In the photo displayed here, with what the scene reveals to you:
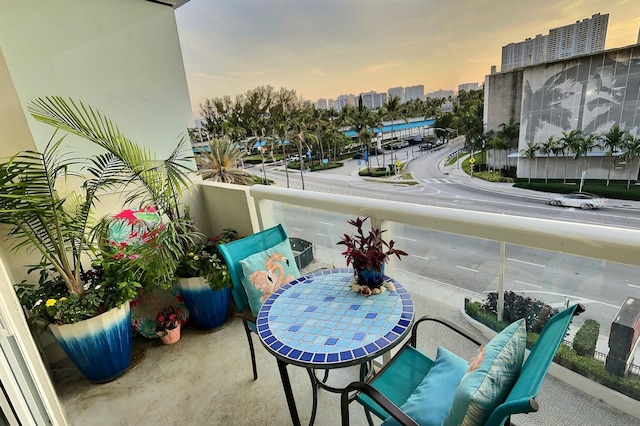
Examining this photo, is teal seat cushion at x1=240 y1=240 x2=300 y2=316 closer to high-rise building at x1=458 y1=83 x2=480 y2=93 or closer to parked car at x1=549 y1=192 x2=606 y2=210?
parked car at x1=549 y1=192 x2=606 y2=210

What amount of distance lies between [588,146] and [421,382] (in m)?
1.47

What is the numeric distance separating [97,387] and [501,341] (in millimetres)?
2688

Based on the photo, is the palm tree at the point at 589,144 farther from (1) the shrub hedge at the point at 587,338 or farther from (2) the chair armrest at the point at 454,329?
(2) the chair armrest at the point at 454,329

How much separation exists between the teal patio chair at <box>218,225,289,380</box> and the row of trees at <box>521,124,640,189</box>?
Answer: 5.54 ft

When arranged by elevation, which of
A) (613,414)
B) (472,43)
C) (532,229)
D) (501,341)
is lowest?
(613,414)

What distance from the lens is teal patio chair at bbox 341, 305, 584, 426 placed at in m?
0.74

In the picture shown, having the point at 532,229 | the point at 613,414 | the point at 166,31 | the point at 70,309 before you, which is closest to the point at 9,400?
the point at 70,309

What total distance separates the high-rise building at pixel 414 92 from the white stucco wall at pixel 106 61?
2395 mm

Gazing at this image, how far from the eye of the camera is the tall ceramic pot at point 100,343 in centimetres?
201

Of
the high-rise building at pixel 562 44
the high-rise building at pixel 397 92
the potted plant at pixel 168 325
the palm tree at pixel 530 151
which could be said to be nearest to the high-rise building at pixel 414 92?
the high-rise building at pixel 397 92

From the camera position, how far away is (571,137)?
1.62 m

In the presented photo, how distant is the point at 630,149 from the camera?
1456 millimetres

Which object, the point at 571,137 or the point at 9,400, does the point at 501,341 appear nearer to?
the point at 571,137

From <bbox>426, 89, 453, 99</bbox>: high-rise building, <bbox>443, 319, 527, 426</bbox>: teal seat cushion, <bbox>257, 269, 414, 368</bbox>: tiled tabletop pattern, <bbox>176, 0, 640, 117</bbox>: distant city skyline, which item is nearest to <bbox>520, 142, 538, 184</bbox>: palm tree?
<bbox>176, 0, 640, 117</bbox>: distant city skyline
